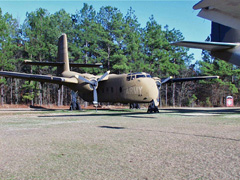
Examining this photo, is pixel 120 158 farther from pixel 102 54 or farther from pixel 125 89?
pixel 102 54

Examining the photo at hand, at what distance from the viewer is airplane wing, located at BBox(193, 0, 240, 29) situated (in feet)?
16.2

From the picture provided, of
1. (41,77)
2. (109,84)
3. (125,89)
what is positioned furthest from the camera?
(109,84)

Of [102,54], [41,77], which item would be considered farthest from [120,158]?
[102,54]

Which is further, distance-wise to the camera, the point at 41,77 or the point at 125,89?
the point at 41,77

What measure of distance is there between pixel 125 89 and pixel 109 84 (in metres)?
2.65

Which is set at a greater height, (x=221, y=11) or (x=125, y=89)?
(x=221, y=11)

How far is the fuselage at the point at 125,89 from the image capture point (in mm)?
20531

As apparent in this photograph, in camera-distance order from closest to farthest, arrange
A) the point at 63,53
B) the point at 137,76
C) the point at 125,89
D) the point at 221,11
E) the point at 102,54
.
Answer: the point at 221,11
the point at 137,76
the point at 125,89
the point at 63,53
the point at 102,54

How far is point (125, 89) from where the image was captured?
72.3 feet

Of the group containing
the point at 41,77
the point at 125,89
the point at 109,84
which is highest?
the point at 41,77

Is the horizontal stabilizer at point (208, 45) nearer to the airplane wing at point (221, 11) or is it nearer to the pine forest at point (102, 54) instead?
the airplane wing at point (221, 11)

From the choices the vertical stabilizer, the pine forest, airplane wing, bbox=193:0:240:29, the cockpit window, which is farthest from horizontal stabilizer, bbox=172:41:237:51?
the pine forest

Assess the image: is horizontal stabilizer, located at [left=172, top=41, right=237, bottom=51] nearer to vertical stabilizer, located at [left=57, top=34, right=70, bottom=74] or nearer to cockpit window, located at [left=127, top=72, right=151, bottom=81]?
cockpit window, located at [left=127, top=72, right=151, bottom=81]

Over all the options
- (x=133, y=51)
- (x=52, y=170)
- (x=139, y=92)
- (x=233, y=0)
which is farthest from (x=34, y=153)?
(x=133, y=51)
